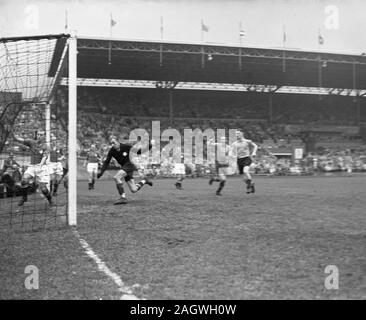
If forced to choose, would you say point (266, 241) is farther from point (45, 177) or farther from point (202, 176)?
point (202, 176)

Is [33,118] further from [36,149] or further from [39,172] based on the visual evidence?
[39,172]

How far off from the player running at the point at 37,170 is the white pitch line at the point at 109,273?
16.9 feet

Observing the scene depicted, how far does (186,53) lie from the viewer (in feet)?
124

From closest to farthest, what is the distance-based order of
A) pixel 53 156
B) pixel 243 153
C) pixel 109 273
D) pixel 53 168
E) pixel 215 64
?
pixel 109 273 < pixel 53 168 < pixel 53 156 < pixel 243 153 < pixel 215 64

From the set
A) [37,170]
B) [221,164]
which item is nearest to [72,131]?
[37,170]

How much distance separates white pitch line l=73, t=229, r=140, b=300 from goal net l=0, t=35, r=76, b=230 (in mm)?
2194

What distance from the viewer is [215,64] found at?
40500 mm

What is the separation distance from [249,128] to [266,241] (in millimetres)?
37988

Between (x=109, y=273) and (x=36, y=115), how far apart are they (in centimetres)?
930

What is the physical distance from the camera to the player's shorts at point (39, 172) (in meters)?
11.9

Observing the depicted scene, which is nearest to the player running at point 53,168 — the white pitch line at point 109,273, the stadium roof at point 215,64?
the white pitch line at point 109,273

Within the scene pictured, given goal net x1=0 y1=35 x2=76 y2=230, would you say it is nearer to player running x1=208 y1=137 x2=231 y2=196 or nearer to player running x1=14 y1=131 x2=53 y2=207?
player running x1=14 y1=131 x2=53 y2=207

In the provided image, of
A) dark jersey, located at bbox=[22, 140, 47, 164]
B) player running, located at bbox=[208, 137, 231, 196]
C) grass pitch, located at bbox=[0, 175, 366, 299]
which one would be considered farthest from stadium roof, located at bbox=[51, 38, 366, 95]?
grass pitch, located at bbox=[0, 175, 366, 299]
